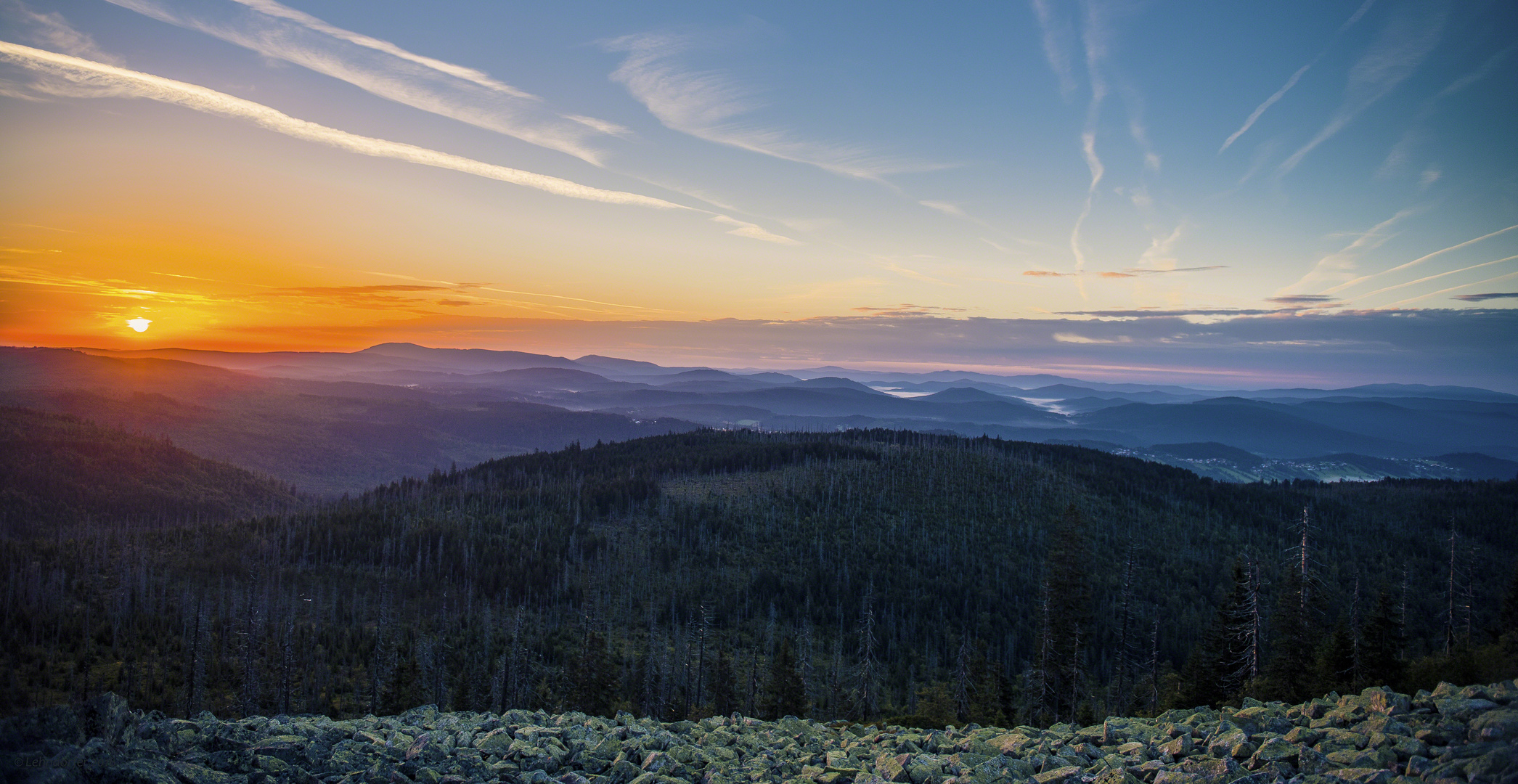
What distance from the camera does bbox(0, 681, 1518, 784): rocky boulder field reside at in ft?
43.0

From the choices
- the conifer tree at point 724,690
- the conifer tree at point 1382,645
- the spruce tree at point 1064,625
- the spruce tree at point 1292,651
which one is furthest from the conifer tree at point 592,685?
the conifer tree at point 1382,645

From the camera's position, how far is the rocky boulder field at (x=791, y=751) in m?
13.1

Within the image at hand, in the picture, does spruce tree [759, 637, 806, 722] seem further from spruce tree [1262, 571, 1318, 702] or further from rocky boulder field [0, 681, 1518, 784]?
rocky boulder field [0, 681, 1518, 784]

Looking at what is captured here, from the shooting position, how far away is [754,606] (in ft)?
413

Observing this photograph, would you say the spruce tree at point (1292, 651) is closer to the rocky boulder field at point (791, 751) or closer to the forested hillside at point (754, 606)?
the forested hillside at point (754, 606)

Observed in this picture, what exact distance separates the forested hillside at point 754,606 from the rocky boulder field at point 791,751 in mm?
5376

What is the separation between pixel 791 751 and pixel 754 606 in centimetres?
10902

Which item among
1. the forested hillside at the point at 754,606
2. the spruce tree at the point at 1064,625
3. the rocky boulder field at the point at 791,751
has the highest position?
the rocky boulder field at the point at 791,751

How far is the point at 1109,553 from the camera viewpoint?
156625mm

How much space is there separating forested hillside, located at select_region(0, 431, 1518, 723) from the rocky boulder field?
538cm

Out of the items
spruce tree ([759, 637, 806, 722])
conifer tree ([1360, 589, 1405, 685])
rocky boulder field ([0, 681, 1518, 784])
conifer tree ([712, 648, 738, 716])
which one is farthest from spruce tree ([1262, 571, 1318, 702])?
conifer tree ([712, 648, 738, 716])

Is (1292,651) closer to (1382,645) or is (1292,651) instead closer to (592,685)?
(1382,645)

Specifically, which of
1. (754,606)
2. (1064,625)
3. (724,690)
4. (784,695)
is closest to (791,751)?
(784,695)

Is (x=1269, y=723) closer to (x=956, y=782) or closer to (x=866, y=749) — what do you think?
(x=956, y=782)
